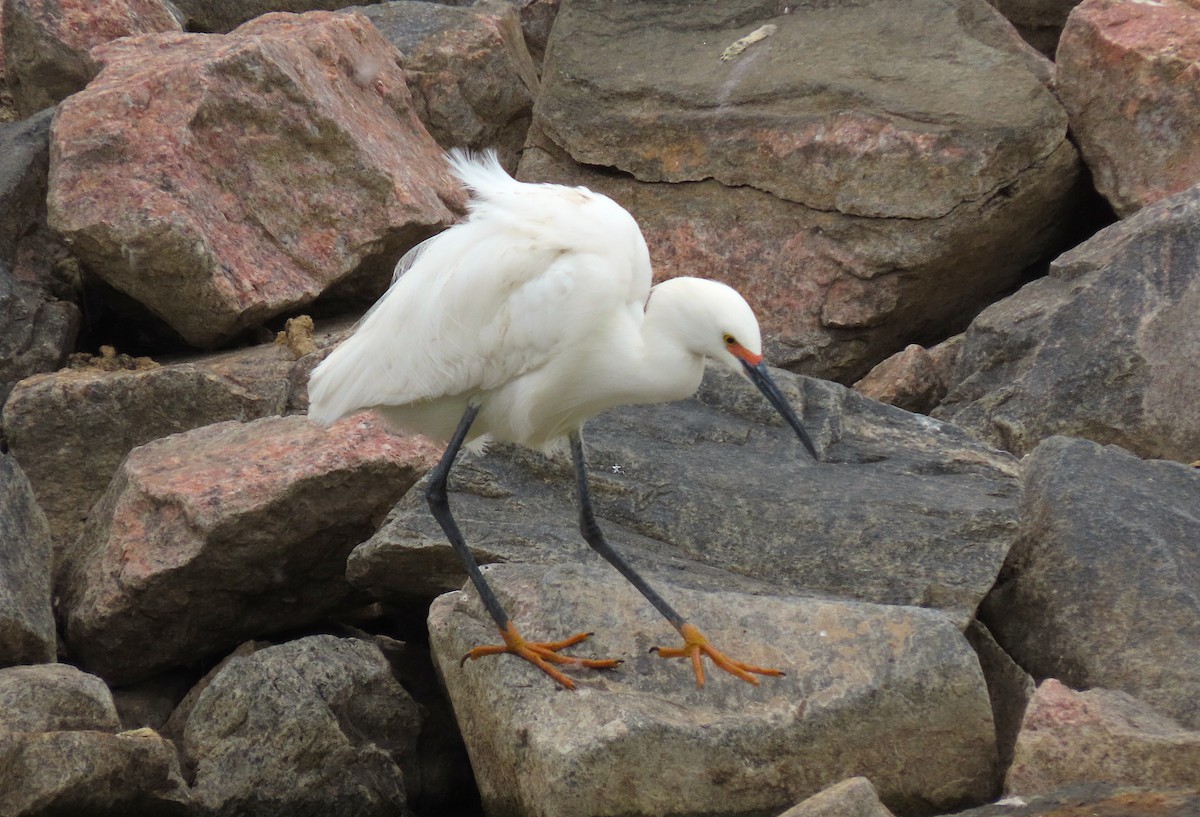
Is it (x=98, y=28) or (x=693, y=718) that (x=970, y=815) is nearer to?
(x=693, y=718)

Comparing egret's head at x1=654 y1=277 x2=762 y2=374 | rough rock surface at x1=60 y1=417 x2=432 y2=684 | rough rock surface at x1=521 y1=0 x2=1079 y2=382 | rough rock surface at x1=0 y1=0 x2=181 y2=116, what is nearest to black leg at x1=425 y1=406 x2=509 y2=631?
rough rock surface at x1=60 y1=417 x2=432 y2=684

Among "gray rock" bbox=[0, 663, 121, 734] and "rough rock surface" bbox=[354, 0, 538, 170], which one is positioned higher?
"rough rock surface" bbox=[354, 0, 538, 170]

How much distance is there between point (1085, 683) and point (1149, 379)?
1671 mm

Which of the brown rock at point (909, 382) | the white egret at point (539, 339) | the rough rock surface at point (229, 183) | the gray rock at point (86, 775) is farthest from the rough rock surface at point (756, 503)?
the rough rock surface at point (229, 183)

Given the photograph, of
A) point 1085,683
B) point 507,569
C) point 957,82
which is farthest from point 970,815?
point 957,82

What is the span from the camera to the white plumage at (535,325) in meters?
4.46

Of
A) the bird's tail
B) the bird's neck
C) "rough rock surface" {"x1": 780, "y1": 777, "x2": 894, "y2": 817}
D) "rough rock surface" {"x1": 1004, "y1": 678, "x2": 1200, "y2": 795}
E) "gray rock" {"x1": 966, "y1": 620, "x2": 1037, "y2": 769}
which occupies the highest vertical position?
the bird's tail

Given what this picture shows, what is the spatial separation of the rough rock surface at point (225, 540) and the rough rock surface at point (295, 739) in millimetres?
702

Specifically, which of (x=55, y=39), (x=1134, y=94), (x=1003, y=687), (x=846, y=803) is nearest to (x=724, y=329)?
(x=1003, y=687)

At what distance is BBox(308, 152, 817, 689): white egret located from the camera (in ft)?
14.3

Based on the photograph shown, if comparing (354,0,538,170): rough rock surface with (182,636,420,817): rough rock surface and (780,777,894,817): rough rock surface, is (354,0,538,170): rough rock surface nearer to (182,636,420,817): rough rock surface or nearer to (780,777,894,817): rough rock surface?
(182,636,420,817): rough rock surface

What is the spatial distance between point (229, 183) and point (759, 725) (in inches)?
157

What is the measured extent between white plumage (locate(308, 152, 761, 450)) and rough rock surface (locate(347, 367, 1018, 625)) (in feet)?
1.33

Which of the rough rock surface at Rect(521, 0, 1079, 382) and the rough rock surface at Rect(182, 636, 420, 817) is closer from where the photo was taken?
the rough rock surface at Rect(182, 636, 420, 817)
